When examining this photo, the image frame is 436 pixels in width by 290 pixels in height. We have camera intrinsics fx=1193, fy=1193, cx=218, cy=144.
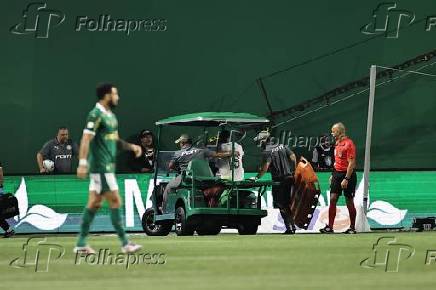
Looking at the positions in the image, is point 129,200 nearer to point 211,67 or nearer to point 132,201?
point 132,201

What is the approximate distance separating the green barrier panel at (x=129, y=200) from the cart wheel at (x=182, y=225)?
2.97m

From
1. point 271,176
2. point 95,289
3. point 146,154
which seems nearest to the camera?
point 95,289

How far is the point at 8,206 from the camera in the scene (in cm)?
2386

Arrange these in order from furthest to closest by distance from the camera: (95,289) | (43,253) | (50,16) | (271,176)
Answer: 1. (50,16)
2. (271,176)
3. (43,253)
4. (95,289)

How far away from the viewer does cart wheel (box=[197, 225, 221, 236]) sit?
2252cm

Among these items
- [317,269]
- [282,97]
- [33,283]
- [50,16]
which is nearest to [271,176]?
[282,97]

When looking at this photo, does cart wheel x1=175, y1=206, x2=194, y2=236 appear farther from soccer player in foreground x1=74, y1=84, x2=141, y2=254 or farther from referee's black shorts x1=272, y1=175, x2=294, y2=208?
soccer player in foreground x1=74, y1=84, x2=141, y2=254

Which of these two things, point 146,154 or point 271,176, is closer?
point 271,176

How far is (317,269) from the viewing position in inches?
518

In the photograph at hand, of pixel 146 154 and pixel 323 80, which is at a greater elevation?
pixel 323 80

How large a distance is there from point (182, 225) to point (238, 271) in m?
9.39

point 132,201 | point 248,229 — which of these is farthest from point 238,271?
point 132,201

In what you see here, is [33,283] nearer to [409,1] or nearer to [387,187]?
[387,187]

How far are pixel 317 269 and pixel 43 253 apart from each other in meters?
4.75
